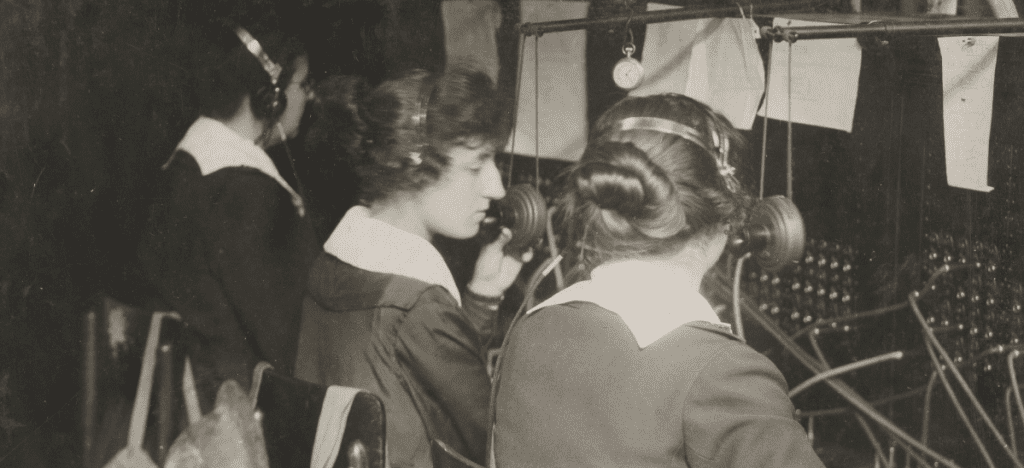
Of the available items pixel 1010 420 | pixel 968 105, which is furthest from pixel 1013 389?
pixel 968 105

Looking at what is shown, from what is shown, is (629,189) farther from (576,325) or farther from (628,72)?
(628,72)

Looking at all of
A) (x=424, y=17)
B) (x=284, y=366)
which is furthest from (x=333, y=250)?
(x=424, y=17)

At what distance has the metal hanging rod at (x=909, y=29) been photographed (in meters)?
1.07

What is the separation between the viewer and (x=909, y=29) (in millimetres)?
1162

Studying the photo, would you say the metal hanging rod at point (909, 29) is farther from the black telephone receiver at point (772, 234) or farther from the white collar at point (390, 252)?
the white collar at point (390, 252)

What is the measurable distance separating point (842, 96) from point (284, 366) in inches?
43.0

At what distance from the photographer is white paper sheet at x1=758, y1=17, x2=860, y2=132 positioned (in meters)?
1.39

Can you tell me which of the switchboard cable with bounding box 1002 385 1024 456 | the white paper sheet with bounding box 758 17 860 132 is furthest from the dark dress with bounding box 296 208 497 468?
the switchboard cable with bounding box 1002 385 1024 456

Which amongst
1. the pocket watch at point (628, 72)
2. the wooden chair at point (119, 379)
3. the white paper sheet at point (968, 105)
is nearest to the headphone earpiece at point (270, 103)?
the wooden chair at point (119, 379)

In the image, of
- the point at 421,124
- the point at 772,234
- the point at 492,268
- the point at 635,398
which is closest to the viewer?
the point at 635,398

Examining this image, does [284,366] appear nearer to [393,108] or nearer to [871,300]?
[393,108]

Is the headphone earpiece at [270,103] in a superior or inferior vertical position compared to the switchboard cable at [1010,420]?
superior

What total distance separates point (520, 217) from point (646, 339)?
55 cm

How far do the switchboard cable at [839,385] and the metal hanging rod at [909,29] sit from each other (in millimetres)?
438
